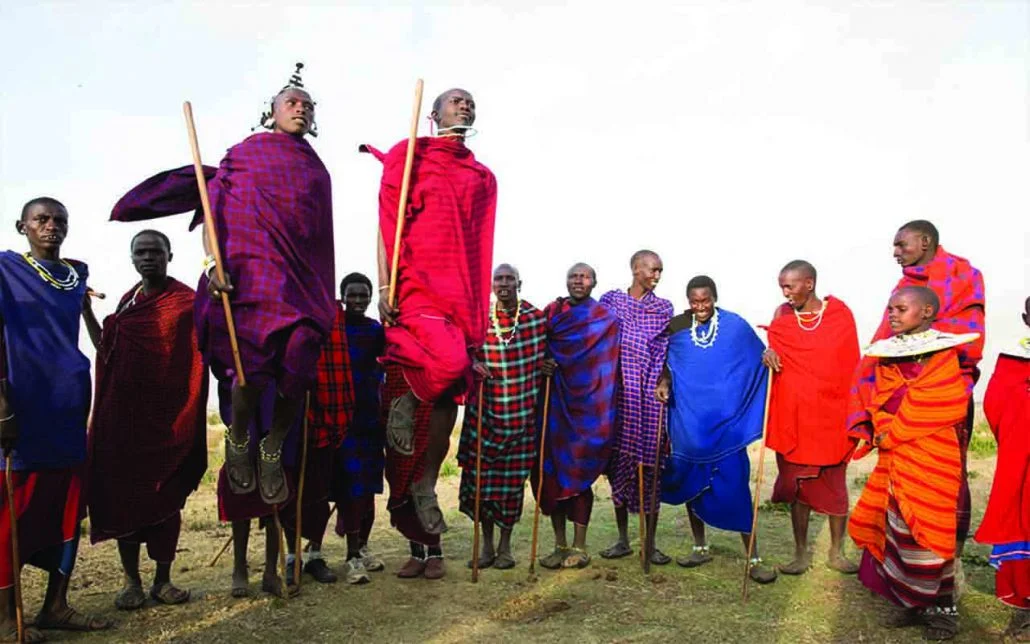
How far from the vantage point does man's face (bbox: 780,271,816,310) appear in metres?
7.51

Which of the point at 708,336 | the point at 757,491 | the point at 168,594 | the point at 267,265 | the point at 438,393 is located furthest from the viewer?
the point at 708,336

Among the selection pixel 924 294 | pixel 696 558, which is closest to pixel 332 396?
pixel 696 558

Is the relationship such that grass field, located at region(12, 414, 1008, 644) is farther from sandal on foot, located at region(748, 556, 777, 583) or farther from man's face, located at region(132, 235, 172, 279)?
man's face, located at region(132, 235, 172, 279)

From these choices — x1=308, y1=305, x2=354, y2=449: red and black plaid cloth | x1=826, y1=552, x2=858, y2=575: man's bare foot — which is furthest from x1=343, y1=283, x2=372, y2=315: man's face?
x1=826, y1=552, x2=858, y2=575: man's bare foot

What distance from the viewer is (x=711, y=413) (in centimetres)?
769

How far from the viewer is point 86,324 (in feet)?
20.4

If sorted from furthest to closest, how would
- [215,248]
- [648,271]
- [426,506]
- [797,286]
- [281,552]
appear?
[648,271] → [797,286] → [426,506] → [281,552] → [215,248]

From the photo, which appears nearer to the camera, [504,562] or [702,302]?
[504,562]

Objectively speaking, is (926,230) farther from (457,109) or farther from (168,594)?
(168,594)

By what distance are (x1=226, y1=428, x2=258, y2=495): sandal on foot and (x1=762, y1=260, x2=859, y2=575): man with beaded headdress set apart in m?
4.26

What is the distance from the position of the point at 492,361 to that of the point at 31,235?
3565mm

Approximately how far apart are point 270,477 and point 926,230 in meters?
5.17

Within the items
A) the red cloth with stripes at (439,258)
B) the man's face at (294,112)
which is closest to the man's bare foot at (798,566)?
the red cloth with stripes at (439,258)

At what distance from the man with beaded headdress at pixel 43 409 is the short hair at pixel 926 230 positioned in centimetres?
611
